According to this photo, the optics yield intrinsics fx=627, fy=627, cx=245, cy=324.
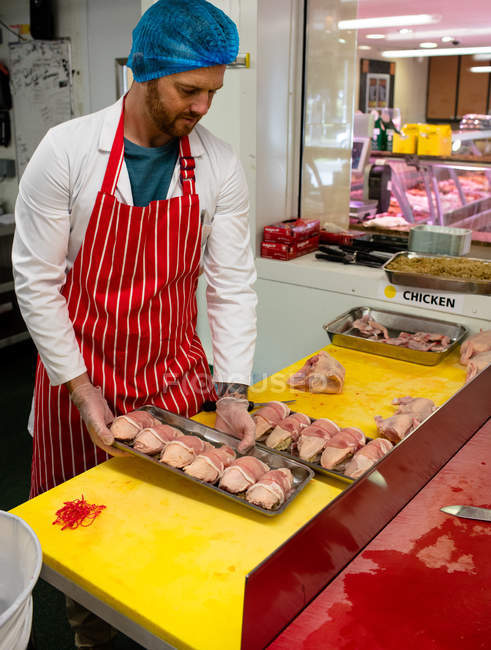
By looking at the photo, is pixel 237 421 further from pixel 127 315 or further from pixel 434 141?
pixel 434 141

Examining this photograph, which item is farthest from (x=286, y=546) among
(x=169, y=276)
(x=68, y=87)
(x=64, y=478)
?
(x=68, y=87)

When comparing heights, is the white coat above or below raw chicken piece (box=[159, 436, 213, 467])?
above

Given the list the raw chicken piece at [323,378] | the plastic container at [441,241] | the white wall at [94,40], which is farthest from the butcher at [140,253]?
the white wall at [94,40]

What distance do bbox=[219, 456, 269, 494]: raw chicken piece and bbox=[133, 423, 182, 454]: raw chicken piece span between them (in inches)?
7.6

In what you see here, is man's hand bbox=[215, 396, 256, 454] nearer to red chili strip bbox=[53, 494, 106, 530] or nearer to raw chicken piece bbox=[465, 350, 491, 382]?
red chili strip bbox=[53, 494, 106, 530]

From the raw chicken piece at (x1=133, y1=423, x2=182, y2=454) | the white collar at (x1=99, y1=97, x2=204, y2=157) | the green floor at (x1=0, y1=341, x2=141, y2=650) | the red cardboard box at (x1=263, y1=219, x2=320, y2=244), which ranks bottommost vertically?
the green floor at (x1=0, y1=341, x2=141, y2=650)

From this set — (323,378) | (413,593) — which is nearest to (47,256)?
(323,378)

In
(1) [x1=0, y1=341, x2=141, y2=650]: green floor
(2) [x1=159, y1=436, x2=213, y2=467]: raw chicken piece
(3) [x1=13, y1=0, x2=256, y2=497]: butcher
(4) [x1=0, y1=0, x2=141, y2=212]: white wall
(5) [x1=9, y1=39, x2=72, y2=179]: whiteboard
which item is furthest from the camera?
(5) [x1=9, y1=39, x2=72, y2=179]: whiteboard

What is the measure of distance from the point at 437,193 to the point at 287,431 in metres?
3.41

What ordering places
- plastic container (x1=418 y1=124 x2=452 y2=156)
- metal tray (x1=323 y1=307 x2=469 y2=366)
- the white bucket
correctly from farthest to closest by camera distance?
plastic container (x1=418 y1=124 x2=452 y2=156) < metal tray (x1=323 y1=307 x2=469 y2=366) < the white bucket

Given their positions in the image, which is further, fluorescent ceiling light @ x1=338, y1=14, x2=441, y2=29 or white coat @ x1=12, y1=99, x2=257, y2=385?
fluorescent ceiling light @ x1=338, y1=14, x2=441, y2=29

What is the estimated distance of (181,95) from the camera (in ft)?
5.13

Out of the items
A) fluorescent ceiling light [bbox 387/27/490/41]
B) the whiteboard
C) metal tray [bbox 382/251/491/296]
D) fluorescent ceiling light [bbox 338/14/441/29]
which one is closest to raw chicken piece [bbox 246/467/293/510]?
metal tray [bbox 382/251/491/296]

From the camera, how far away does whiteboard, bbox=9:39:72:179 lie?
15.1ft
